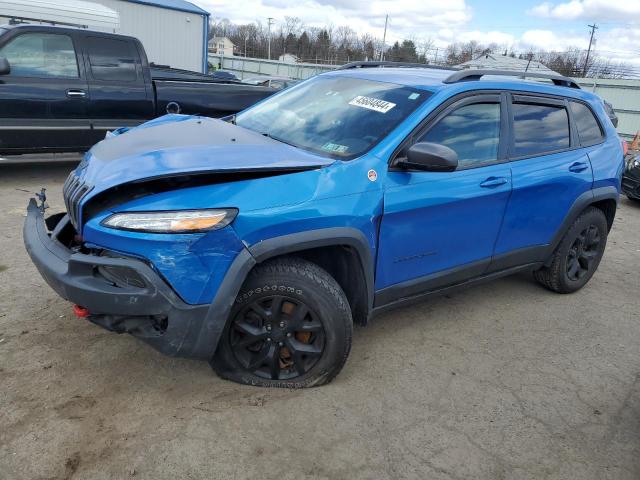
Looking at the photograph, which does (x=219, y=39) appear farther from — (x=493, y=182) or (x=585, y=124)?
(x=493, y=182)

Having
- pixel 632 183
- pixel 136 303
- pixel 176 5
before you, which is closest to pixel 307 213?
pixel 136 303

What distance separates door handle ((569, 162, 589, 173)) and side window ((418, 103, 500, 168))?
865 millimetres

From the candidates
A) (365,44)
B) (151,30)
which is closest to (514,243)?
(151,30)

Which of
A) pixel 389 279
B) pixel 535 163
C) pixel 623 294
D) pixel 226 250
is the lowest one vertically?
pixel 623 294

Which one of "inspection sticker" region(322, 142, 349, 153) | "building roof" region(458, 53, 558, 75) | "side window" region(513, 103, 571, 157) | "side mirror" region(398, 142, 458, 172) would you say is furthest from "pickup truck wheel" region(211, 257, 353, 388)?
"building roof" region(458, 53, 558, 75)

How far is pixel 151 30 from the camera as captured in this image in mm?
21062

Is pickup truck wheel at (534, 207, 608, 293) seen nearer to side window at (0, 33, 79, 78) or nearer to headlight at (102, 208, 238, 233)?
headlight at (102, 208, 238, 233)

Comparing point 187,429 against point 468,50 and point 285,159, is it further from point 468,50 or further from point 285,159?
point 468,50

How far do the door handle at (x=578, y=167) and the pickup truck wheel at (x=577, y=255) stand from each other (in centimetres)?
44

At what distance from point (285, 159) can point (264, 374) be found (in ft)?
3.83

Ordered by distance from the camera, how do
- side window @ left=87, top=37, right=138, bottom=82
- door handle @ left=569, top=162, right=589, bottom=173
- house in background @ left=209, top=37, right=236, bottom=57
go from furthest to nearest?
house in background @ left=209, top=37, right=236, bottom=57 → side window @ left=87, top=37, right=138, bottom=82 → door handle @ left=569, top=162, right=589, bottom=173

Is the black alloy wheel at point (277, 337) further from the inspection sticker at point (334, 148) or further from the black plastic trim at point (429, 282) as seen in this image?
the inspection sticker at point (334, 148)

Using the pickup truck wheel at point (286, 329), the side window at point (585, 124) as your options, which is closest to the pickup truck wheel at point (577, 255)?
the side window at point (585, 124)

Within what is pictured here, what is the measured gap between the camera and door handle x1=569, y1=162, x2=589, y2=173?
403cm
